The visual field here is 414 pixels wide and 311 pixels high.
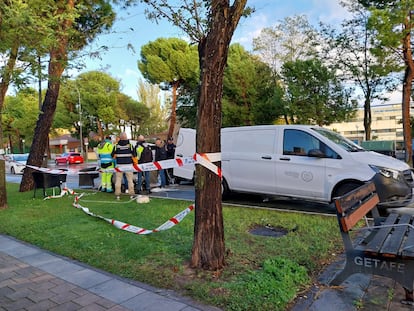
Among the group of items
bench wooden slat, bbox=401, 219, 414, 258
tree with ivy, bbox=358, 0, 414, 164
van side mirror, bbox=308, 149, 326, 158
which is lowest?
bench wooden slat, bbox=401, 219, 414, 258

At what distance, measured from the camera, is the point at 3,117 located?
341 inches

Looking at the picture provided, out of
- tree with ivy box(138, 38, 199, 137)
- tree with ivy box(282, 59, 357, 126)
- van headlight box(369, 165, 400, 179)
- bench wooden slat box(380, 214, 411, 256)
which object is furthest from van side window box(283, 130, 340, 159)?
tree with ivy box(138, 38, 199, 137)

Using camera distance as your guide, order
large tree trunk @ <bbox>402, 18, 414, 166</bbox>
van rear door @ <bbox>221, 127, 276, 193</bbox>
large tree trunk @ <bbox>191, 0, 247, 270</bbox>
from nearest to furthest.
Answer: large tree trunk @ <bbox>191, 0, 247, 270</bbox>
van rear door @ <bbox>221, 127, 276, 193</bbox>
large tree trunk @ <bbox>402, 18, 414, 166</bbox>

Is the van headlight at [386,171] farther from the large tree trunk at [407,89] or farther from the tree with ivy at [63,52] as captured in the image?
the large tree trunk at [407,89]

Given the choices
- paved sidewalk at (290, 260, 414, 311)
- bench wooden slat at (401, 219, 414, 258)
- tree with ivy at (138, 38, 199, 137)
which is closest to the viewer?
bench wooden slat at (401, 219, 414, 258)

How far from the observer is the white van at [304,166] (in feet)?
21.4

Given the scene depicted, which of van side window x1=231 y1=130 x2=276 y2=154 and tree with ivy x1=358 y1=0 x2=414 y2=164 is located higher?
tree with ivy x1=358 y1=0 x2=414 y2=164

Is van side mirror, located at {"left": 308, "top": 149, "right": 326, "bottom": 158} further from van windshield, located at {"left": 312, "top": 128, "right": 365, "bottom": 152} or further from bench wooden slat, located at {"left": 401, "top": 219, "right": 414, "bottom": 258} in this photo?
bench wooden slat, located at {"left": 401, "top": 219, "right": 414, "bottom": 258}

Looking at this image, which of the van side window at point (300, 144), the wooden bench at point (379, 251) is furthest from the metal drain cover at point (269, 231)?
the van side window at point (300, 144)

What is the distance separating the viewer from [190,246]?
184 inches

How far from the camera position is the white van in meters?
6.52

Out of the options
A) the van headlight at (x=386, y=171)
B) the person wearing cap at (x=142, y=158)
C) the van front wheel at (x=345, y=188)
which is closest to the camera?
the van headlight at (x=386, y=171)

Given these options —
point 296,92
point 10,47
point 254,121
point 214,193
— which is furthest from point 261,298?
point 254,121

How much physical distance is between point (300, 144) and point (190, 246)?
3.96 m
